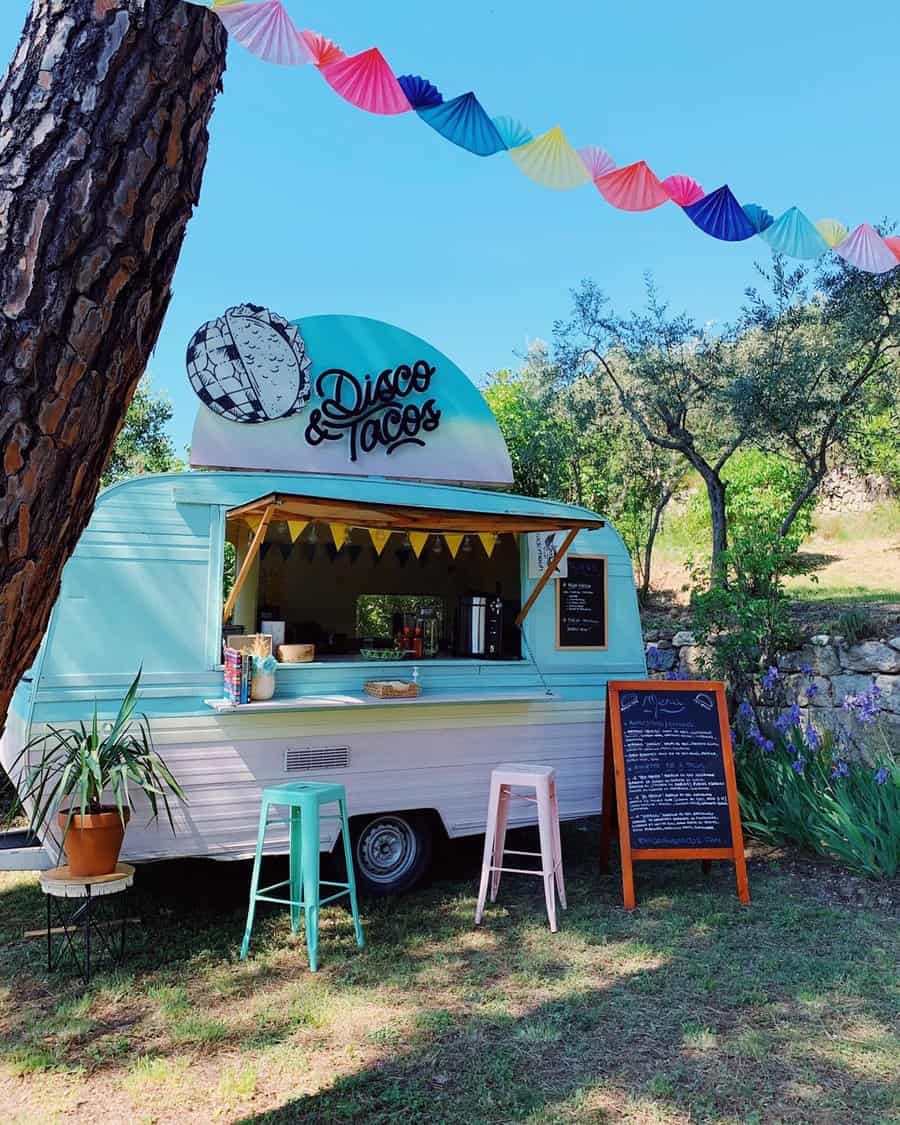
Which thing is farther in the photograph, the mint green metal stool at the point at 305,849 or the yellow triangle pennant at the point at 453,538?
the yellow triangle pennant at the point at 453,538

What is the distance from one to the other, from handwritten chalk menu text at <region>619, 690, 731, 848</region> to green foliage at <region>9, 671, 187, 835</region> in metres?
2.53

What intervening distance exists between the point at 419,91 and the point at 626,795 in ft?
12.3

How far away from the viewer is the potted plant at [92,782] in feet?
12.8

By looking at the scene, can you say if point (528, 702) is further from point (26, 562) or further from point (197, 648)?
point (26, 562)

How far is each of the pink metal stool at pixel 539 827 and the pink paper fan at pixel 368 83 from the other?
10.7 feet

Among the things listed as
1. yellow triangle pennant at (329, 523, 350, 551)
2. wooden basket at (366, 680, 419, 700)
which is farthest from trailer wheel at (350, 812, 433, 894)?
yellow triangle pennant at (329, 523, 350, 551)

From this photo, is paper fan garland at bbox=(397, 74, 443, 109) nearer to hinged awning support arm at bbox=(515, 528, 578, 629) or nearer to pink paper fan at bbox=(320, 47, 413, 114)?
pink paper fan at bbox=(320, 47, 413, 114)

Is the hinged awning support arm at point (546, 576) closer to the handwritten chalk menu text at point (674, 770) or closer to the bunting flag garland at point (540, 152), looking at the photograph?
the handwritten chalk menu text at point (674, 770)

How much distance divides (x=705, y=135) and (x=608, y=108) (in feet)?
4.23

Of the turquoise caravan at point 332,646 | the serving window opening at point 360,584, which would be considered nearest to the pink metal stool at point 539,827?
the turquoise caravan at point 332,646

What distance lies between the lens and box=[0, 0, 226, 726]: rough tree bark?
158 centimetres

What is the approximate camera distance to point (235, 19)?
2.41 meters

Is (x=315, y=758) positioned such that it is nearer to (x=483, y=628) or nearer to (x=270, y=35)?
(x=483, y=628)

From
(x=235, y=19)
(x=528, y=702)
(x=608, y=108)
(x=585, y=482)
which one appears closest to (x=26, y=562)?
(x=235, y=19)
